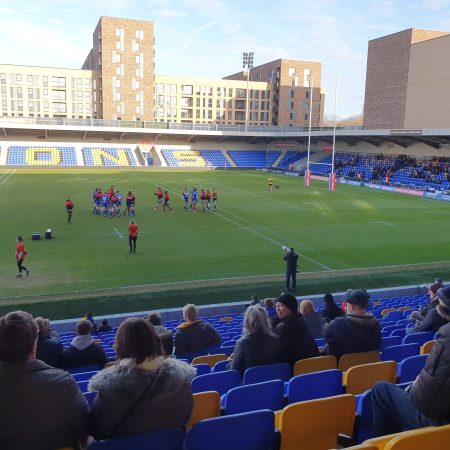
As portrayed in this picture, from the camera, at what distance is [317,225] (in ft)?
90.8

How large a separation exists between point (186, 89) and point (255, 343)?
3848 inches

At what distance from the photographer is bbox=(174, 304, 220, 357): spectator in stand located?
7.30m

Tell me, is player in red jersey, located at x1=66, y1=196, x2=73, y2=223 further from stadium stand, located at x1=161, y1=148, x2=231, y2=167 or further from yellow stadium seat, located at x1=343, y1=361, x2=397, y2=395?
stadium stand, located at x1=161, y1=148, x2=231, y2=167

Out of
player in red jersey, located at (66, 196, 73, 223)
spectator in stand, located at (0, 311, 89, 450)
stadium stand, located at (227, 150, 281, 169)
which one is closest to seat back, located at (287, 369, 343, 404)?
spectator in stand, located at (0, 311, 89, 450)

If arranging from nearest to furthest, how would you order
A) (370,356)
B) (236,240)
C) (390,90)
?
(370,356) < (236,240) < (390,90)

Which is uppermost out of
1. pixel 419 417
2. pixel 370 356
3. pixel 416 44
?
pixel 416 44

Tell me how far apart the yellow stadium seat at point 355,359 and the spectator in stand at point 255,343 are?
867mm

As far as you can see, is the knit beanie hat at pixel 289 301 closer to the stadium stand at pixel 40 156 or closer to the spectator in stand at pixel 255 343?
the spectator in stand at pixel 255 343

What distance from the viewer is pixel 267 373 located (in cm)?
519

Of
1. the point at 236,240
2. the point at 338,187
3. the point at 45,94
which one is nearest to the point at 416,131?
the point at 338,187

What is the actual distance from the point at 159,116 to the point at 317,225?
7660cm

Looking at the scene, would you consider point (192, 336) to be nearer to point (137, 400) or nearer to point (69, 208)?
point (137, 400)

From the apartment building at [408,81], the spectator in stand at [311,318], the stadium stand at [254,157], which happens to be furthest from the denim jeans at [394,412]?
the stadium stand at [254,157]

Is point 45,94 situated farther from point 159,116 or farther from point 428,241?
point 428,241
